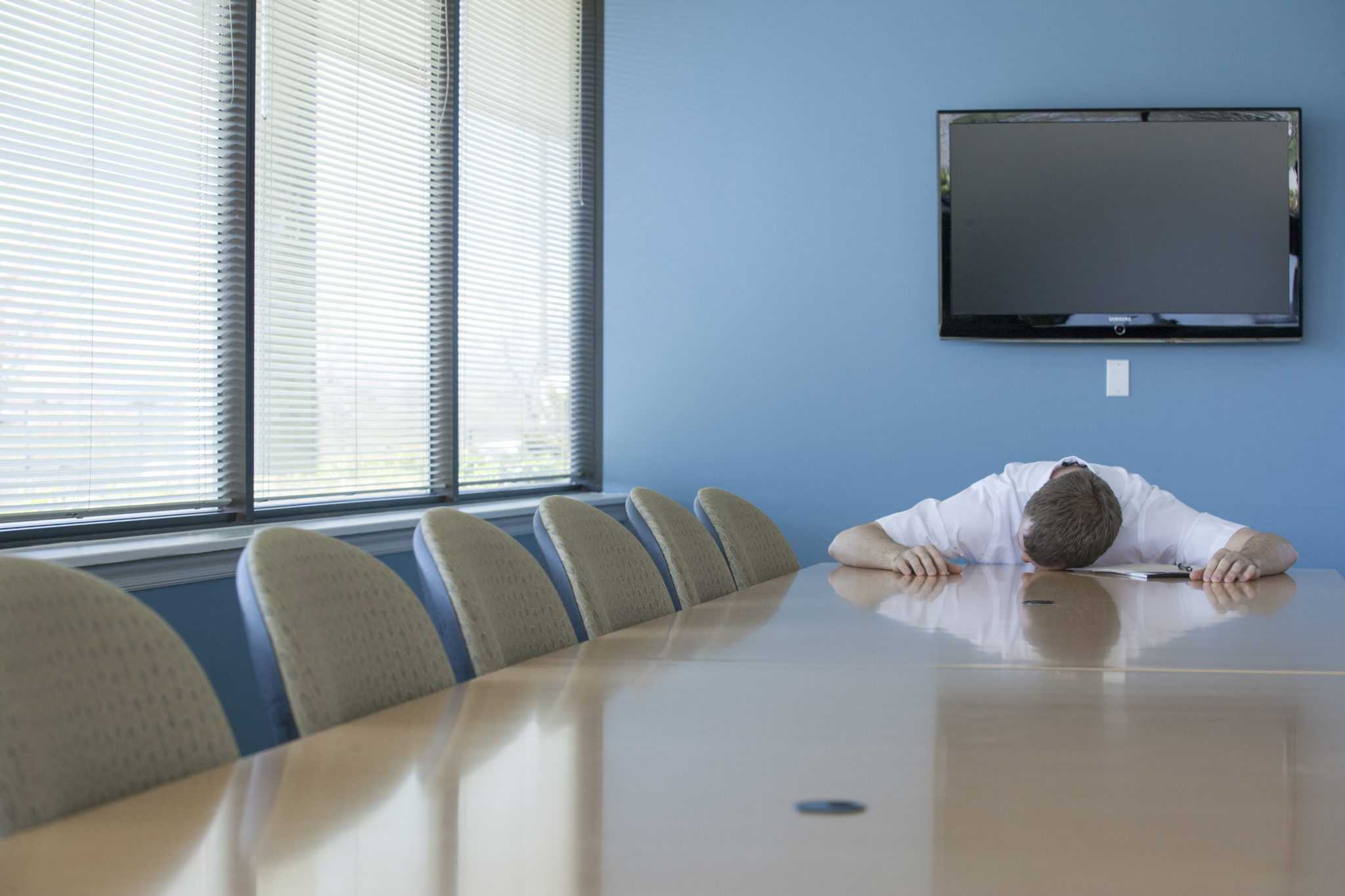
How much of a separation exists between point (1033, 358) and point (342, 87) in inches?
96.9

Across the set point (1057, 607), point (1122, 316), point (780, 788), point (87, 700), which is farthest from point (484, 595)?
point (1122, 316)

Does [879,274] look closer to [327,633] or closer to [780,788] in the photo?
[327,633]

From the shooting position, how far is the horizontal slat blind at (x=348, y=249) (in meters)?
3.24

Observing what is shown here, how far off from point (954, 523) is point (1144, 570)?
0.51 m

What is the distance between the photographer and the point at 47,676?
108cm

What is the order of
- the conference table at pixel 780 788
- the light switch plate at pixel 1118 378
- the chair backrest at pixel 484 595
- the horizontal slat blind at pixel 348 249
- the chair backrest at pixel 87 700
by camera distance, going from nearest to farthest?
the conference table at pixel 780 788 < the chair backrest at pixel 87 700 < the chair backrest at pixel 484 595 < the horizontal slat blind at pixel 348 249 < the light switch plate at pixel 1118 378

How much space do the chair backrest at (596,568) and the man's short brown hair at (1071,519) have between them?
2.92 feet

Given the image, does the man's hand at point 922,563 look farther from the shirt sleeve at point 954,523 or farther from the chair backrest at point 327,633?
the chair backrest at point 327,633

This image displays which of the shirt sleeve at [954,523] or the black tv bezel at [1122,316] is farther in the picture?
the black tv bezel at [1122,316]

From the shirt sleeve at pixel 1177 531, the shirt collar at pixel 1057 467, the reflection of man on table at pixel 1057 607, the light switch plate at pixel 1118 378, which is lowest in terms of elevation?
the reflection of man on table at pixel 1057 607

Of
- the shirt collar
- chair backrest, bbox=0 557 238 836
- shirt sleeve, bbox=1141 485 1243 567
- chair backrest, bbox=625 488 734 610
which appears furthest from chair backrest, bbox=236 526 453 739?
shirt sleeve, bbox=1141 485 1243 567

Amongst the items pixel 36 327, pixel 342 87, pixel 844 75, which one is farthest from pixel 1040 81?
pixel 36 327

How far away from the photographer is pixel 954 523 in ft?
10.2

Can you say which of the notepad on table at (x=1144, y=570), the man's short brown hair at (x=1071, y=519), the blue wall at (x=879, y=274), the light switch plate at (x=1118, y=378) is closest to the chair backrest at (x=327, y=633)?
the man's short brown hair at (x=1071, y=519)
